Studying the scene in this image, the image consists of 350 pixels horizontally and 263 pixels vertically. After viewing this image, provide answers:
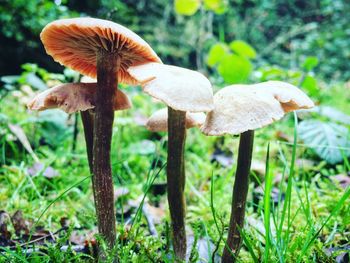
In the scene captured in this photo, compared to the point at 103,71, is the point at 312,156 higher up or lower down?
lower down

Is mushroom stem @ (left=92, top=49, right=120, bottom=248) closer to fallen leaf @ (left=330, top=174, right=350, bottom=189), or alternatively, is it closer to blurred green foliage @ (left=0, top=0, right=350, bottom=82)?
blurred green foliage @ (left=0, top=0, right=350, bottom=82)

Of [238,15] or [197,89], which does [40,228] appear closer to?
Result: [197,89]

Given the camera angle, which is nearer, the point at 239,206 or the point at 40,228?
the point at 239,206

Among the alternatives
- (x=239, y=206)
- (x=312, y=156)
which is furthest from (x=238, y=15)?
(x=239, y=206)

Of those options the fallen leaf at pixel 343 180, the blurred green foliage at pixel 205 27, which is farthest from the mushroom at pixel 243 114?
the fallen leaf at pixel 343 180

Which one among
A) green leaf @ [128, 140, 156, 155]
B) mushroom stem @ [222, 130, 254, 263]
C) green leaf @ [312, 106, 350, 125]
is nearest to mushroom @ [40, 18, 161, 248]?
mushroom stem @ [222, 130, 254, 263]

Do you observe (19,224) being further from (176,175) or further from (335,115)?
(335,115)

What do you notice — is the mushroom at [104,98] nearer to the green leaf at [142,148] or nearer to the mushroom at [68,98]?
the mushroom at [68,98]

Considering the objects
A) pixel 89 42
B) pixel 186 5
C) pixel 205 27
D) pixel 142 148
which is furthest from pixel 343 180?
pixel 205 27
